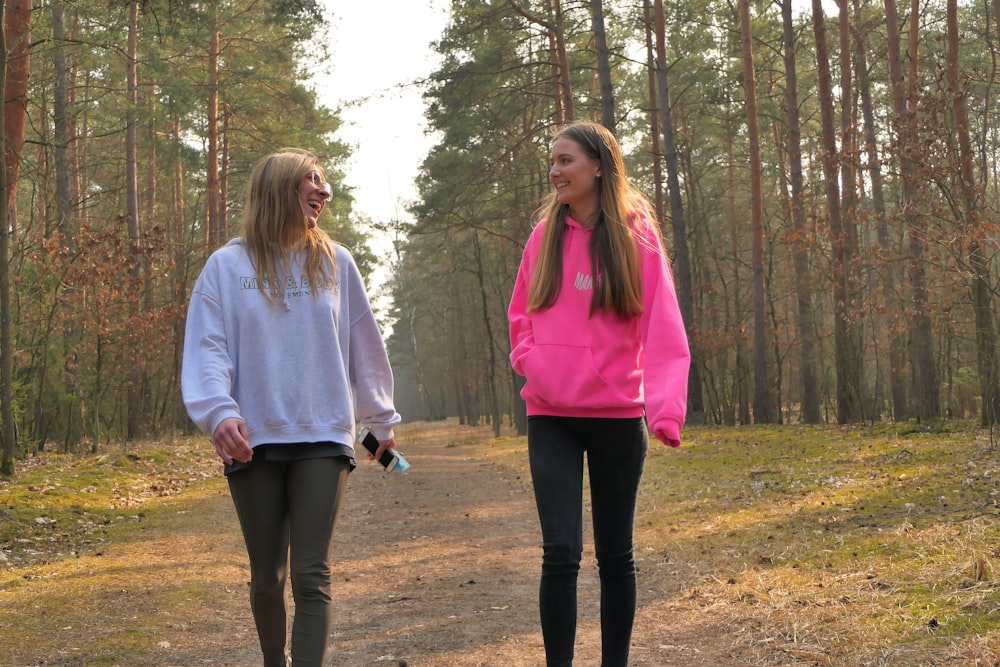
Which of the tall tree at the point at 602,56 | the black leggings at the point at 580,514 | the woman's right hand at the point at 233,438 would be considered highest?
the tall tree at the point at 602,56

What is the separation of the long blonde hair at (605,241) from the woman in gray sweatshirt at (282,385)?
699 mm

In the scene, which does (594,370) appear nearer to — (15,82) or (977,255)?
(977,255)

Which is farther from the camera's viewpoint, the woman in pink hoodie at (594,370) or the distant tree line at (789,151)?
the distant tree line at (789,151)

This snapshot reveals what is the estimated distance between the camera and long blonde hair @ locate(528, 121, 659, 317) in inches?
146

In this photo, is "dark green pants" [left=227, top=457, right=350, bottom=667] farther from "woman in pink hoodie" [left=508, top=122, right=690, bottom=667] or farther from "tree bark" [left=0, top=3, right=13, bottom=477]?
"tree bark" [left=0, top=3, right=13, bottom=477]

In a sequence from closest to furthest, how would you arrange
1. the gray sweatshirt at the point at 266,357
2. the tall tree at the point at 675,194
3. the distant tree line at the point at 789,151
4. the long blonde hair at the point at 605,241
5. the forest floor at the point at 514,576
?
the gray sweatshirt at the point at 266,357 → the long blonde hair at the point at 605,241 → the forest floor at the point at 514,576 → the distant tree line at the point at 789,151 → the tall tree at the point at 675,194

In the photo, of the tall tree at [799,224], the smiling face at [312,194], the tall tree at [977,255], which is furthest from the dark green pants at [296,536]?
the tall tree at [799,224]

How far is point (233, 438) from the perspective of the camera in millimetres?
3311

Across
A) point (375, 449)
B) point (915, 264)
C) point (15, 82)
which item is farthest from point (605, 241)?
point (915, 264)

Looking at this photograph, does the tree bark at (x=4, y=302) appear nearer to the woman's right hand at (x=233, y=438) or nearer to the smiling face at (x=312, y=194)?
the smiling face at (x=312, y=194)

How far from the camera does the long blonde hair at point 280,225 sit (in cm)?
363

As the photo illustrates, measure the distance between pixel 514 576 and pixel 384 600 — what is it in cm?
107

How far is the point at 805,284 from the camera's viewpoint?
2217 cm

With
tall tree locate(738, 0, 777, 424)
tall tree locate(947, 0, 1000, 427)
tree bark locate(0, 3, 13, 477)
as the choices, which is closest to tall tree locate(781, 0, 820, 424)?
tall tree locate(738, 0, 777, 424)
